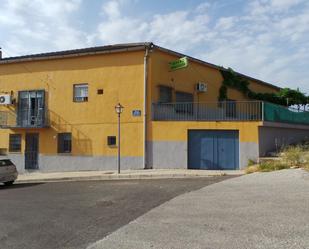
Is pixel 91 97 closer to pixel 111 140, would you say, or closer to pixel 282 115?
pixel 111 140

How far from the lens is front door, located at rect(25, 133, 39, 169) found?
1037 inches

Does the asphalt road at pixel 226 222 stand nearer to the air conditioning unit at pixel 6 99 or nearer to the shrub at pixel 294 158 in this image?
the shrub at pixel 294 158

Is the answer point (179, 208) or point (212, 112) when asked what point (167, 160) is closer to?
point (212, 112)

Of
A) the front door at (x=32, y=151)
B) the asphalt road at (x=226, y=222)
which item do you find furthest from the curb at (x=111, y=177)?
the asphalt road at (x=226, y=222)

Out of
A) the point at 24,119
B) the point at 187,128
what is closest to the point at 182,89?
the point at 187,128

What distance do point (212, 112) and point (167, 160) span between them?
344 cm

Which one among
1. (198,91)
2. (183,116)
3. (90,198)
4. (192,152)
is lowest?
(90,198)

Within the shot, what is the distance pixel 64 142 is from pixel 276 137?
40.0ft

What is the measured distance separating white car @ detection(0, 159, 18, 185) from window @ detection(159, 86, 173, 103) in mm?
8612

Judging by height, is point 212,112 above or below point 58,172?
above

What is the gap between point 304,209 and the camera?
30.9 ft

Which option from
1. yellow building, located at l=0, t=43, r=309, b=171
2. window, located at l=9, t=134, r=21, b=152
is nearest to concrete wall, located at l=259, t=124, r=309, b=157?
yellow building, located at l=0, t=43, r=309, b=171

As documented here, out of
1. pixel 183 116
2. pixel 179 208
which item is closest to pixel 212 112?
pixel 183 116

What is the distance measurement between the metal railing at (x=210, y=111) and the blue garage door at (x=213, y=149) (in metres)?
0.82
